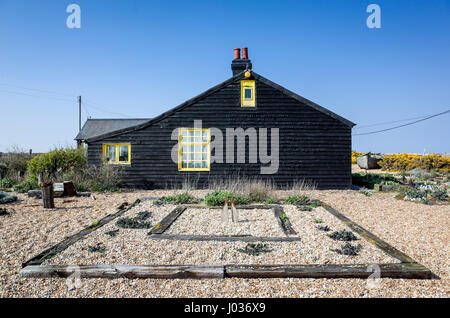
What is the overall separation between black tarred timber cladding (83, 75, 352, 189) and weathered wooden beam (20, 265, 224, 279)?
9.12 meters

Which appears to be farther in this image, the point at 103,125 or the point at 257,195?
the point at 103,125

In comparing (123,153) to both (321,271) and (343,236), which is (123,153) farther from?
(321,271)

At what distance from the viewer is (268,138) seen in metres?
13.1

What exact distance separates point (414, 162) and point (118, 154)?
20855 mm

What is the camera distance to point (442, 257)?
475 cm

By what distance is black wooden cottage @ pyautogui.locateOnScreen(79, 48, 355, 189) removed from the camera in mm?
13023

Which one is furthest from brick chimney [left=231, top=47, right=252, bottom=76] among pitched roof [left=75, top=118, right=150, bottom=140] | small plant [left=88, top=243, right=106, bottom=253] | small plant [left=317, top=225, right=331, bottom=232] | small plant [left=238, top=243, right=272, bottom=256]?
pitched roof [left=75, top=118, right=150, bottom=140]

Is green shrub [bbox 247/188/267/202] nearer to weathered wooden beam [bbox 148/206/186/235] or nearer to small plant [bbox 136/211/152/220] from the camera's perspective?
weathered wooden beam [bbox 148/206/186/235]

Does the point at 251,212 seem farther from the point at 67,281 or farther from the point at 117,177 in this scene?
the point at 117,177

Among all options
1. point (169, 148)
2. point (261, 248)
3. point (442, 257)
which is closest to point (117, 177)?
point (169, 148)

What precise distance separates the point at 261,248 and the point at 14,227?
18.6 feet

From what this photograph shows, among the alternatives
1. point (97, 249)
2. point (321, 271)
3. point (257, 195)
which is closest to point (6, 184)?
point (97, 249)

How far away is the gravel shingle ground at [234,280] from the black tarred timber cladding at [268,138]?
362 centimetres
